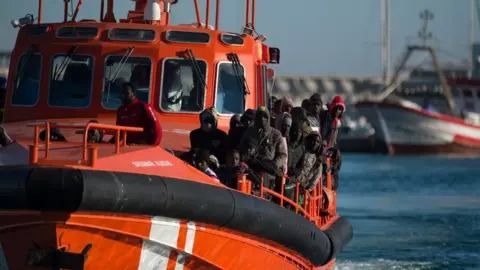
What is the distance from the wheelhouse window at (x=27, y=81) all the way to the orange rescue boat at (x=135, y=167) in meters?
0.01

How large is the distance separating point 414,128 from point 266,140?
53698 millimetres

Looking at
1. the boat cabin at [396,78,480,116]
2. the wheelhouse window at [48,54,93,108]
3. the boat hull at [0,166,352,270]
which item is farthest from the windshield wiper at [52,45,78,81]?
the boat cabin at [396,78,480,116]

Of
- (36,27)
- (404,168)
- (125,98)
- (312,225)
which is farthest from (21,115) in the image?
(404,168)

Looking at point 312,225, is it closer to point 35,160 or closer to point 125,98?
point 125,98

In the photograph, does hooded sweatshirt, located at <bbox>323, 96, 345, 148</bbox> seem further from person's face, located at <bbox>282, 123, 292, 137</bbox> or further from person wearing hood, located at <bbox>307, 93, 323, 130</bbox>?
person's face, located at <bbox>282, 123, 292, 137</bbox>

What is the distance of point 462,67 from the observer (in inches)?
4168

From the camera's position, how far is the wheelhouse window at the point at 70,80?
11633 millimetres

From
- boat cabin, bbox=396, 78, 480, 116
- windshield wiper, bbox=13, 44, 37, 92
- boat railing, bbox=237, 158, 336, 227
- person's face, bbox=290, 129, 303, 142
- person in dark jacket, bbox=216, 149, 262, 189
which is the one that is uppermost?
boat cabin, bbox=396, 78, 480, 116

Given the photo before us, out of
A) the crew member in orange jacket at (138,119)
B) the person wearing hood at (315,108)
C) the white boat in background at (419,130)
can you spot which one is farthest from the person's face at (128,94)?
the white boat in background at (419,130)

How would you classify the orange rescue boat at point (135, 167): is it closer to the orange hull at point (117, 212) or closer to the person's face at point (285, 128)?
the orange hull at point (117, 212)

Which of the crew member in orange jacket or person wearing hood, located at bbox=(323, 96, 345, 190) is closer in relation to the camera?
the crew member in orange jacket

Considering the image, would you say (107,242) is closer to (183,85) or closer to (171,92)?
(171,92)

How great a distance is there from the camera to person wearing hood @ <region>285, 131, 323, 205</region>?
39.0 feet

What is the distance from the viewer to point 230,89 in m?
11.8
